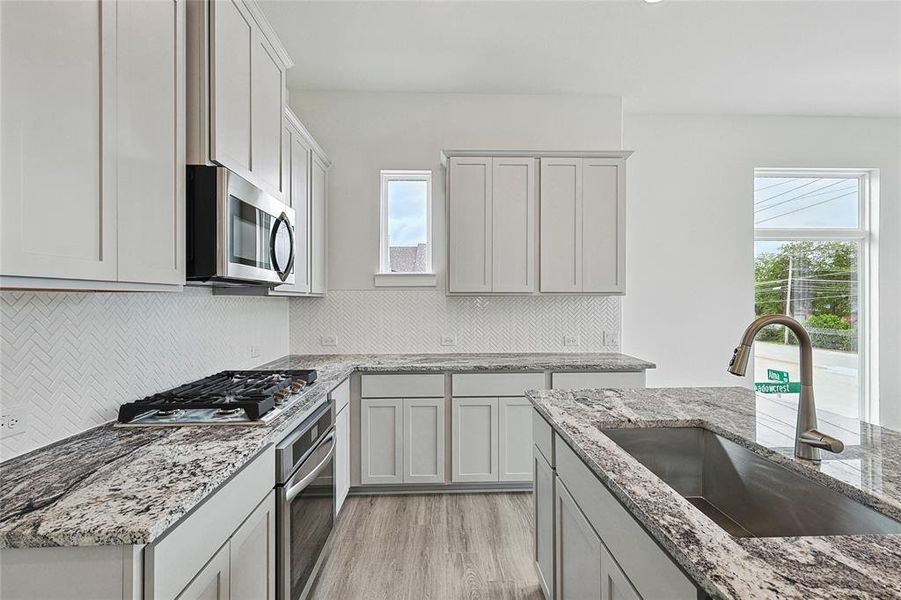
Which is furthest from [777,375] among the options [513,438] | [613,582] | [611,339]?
[613,582]

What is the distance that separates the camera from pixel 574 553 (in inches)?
57.5

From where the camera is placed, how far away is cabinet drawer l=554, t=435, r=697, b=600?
83 cm

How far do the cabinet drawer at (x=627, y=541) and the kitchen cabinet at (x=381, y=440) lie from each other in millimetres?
1797

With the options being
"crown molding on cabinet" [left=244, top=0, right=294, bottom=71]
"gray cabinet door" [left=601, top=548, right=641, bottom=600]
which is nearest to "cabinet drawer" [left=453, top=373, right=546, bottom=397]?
"gray cabinet door" [left=601, top=548, right=641, bottom=600]

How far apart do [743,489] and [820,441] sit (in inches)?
12.4

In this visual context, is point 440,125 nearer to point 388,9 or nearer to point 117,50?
point 388,9

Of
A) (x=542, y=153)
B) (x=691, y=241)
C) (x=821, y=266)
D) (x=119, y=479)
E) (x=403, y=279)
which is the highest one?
(x=542, y=153)

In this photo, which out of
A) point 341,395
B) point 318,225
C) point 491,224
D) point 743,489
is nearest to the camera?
point 743,489

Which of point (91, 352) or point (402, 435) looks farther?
point (402, 435)

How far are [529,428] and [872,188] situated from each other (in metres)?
3.87

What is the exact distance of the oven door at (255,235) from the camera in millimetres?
1574

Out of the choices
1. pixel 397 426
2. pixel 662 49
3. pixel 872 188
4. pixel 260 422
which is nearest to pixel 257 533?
pixel 260 422

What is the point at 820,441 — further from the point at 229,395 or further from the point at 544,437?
the point at 229,395

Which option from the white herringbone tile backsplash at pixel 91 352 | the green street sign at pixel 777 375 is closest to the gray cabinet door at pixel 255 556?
the white herringbone tile backsplash at pixel 91 352
